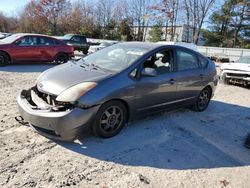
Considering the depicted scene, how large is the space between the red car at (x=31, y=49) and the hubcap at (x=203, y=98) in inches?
318

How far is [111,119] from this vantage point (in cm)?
420

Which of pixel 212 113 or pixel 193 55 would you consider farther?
pixel 212 113

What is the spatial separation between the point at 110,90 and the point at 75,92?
54cm

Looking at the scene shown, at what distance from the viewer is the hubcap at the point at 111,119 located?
4105 mm

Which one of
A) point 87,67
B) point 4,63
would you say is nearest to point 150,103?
point 87,67

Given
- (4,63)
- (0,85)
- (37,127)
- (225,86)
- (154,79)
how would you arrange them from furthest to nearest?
(4,63) → (225,86) → (0,85) → (154,79) → (37,127)

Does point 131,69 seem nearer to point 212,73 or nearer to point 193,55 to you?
point 193,55

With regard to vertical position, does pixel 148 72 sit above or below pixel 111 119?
above

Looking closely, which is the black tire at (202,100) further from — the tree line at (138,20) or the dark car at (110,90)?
the tree line at (138,20)

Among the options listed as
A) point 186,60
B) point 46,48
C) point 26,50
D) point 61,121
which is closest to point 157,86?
point 186,60

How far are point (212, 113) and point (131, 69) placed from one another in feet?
9.45

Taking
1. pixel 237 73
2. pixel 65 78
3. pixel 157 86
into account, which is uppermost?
pixel 65 78

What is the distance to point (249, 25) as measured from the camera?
37125mm

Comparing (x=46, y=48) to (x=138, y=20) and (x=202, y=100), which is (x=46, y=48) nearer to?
(x=202, y=100)
